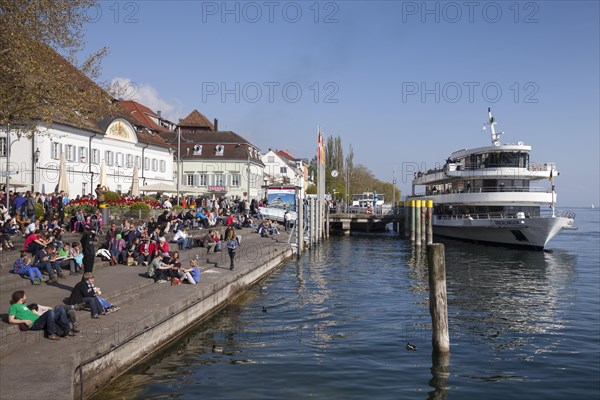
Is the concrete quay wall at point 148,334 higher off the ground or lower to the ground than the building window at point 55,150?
lower

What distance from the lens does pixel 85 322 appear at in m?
13.1

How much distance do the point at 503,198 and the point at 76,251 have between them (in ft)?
110

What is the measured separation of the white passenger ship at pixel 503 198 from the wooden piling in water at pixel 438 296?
99.9 ft

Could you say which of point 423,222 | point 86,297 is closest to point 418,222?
point 423,222

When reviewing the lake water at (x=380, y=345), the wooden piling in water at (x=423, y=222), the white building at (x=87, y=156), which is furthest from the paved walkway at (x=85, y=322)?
the wooden piling in water at (x=423, y=222)

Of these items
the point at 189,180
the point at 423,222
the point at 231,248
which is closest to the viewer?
the point at 231,248

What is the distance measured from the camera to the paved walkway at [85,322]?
9.52 meters

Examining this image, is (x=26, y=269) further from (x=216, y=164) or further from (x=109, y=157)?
(x=216, y=164)

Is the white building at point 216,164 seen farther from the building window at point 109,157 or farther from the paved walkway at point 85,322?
the paved walkway at point 85,322

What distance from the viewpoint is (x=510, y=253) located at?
1641 inches

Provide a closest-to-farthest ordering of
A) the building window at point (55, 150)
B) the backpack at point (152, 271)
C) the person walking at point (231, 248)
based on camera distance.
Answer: the backpack at point (152, 271), the person walking at point (231, 248), the building window at point (55, 150)

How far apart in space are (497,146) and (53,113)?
3530 centimetres

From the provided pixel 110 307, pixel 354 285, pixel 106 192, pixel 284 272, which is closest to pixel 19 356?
pixel 110 307

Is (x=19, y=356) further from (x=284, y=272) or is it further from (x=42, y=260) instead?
(x=284, y=272)
